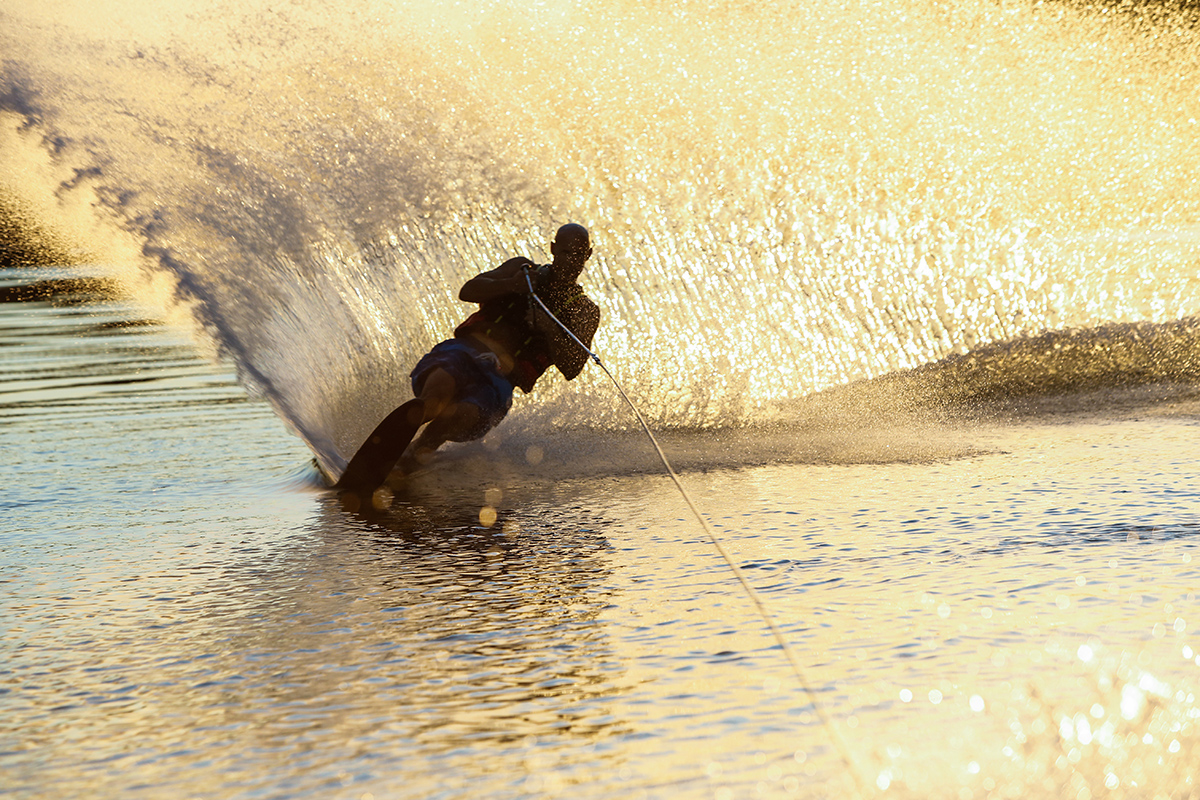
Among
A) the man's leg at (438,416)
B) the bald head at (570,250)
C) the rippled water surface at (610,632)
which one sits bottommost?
the rippled water surface at (610,632)

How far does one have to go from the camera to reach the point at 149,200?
6277mm

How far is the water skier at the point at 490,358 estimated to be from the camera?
4.35 m

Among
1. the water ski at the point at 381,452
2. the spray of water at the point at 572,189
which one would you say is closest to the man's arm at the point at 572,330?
the water ski at the point at 381,452

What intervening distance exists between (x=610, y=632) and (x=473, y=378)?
7.16 ft

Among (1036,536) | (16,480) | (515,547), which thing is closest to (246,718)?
(515,547)

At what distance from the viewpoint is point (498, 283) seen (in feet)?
15.3

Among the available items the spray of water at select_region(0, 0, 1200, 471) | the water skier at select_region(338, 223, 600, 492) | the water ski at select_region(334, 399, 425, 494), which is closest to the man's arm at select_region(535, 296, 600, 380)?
the water skier at select_region(338, 223, 600, 492)

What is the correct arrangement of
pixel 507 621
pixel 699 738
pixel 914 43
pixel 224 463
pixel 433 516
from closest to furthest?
pixel 699 738
pixel 507 621
pixel 433 516
pixel 224 463
pixel 914 43

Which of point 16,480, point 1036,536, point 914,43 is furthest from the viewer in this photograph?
point 914,43

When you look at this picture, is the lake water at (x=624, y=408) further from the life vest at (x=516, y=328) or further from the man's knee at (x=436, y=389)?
the life vest at (x=516, y=328)

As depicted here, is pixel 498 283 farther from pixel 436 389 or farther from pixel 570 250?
pixel 436 389

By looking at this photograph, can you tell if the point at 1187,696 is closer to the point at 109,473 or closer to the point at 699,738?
the point at 699,738

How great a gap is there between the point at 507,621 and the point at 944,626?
961 millimetres

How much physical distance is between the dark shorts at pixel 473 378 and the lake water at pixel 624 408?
0.84 ft
